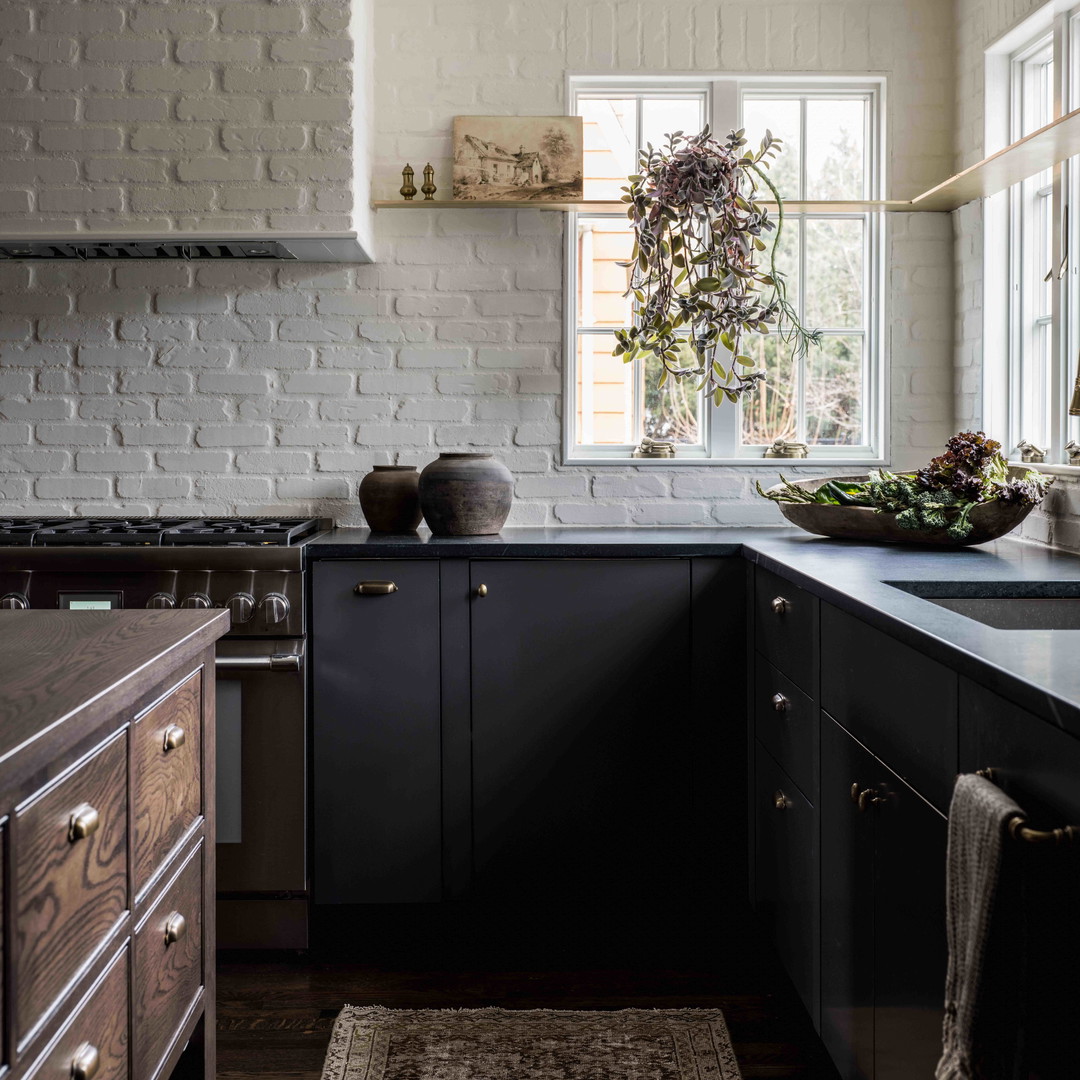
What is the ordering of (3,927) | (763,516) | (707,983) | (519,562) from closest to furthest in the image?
(3,927), (707,983), (519,562), (763,516)

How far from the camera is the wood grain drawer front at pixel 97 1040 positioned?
41.3 inches

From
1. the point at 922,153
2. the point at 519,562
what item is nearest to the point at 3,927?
the point at 519,562

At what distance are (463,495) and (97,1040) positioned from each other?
1.83 m

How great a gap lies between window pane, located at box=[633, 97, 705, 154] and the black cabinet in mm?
2097

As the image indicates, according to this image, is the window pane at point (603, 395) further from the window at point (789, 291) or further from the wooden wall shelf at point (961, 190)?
the wooden wall shelf at point (961, 190)

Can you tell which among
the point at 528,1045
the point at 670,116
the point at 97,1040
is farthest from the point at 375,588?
the point at 670,116

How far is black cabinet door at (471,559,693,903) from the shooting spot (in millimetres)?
2670

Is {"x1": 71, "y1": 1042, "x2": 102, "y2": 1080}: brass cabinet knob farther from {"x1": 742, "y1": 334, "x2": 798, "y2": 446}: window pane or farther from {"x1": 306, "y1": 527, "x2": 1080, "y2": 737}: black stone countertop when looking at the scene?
{"x1": 742, "y1": 334, "x2": 798, "y2": 446}: window pane

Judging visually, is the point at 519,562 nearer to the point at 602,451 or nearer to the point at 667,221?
the point at 602,451

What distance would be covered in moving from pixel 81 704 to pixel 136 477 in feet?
→ 7.51

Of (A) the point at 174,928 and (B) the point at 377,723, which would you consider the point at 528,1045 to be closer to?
(B) the point at 377,723

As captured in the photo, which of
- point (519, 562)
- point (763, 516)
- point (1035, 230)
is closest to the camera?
point (519, 562)

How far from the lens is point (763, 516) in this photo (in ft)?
10.9

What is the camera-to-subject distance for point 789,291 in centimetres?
334
